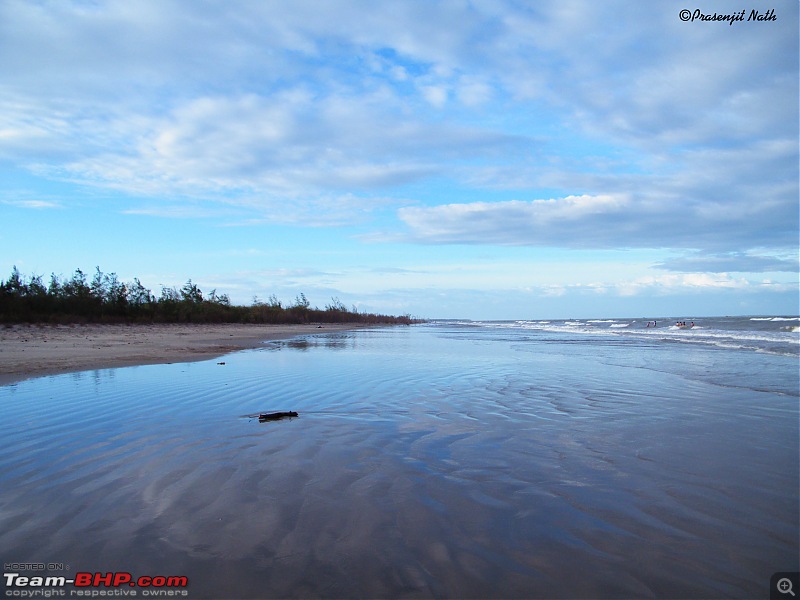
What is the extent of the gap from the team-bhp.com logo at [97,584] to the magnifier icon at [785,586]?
3113 millimetres

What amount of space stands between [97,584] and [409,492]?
2029mm

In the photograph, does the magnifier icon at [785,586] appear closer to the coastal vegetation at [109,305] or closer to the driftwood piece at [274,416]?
the driftwood piece at [274,416]

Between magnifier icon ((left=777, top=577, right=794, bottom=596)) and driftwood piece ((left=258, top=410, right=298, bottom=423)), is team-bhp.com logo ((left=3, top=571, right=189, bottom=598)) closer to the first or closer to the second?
magnifier icon ((left=777, top=577, right=794, bottom=596))

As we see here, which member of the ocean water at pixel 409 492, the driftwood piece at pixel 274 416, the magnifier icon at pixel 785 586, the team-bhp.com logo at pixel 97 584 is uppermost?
the driftwood piece at pixel 274 416

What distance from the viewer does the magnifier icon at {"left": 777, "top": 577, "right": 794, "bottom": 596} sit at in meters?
2.50


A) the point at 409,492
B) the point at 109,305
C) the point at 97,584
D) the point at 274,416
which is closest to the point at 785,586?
the point at 409,492

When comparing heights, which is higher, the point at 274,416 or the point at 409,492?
the point at 274,416

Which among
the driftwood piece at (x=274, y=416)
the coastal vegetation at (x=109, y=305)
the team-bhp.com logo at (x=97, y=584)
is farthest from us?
the coastal vegetation at (x=109, y=305)

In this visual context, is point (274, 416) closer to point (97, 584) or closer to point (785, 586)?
point (97, 584)

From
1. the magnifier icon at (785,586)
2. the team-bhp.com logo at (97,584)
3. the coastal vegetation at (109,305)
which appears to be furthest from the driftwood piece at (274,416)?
the coastal vegetation at (109,305)

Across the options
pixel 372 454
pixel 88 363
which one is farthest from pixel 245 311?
pixel 372 454

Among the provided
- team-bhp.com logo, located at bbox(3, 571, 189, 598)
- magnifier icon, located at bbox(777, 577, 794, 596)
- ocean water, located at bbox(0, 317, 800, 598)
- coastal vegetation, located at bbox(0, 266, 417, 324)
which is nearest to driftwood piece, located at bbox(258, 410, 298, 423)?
ocean water, located at bbox(0, 317, 800, 598)

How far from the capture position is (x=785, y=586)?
8.30ft

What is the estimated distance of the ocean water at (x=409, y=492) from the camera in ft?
8.42
